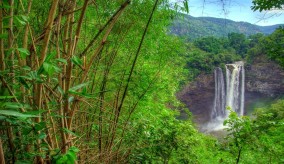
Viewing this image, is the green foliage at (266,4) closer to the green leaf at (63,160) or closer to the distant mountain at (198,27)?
the distant mountain at (198,27)

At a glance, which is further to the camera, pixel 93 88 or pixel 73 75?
pixel 93 88

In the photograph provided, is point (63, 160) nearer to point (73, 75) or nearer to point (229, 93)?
point (73, 75)

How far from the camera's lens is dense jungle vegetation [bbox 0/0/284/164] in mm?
717

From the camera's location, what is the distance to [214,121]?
67.9 feet

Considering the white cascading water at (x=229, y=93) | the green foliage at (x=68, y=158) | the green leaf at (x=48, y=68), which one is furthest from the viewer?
the white cascading water at (x=229, y=93)

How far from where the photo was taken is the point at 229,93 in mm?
20797

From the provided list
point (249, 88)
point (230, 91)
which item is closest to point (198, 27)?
point (230, 91)

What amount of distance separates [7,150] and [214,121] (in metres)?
21.0

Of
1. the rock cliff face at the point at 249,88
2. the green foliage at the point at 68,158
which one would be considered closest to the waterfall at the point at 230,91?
the rock cliff face at the point at 249,88

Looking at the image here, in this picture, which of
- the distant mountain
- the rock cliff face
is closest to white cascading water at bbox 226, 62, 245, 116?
the rock cliff face

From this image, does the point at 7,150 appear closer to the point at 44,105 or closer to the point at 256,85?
the point at 44,105

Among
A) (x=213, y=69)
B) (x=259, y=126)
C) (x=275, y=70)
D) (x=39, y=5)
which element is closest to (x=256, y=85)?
(x=275, y=70)

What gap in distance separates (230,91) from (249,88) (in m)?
3.65

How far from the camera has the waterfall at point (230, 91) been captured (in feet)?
67.4
